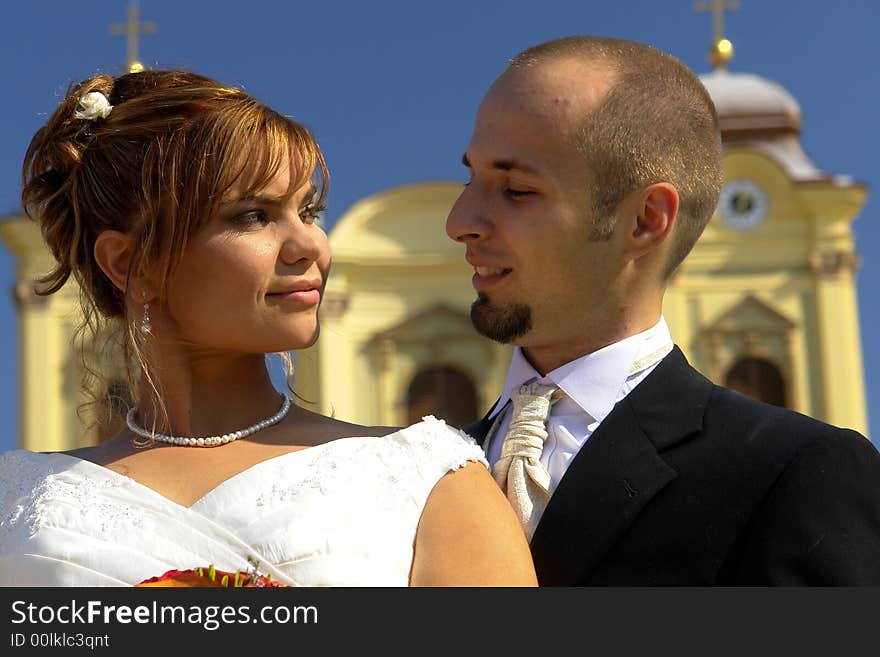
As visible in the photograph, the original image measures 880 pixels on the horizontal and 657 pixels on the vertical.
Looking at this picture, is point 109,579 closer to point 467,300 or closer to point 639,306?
point 639,306

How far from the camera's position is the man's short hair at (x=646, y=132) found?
3.37 metres

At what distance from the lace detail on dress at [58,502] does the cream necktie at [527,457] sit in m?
0.79

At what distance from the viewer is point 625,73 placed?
3457mm

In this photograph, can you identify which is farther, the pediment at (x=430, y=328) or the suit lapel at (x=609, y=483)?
the pediment at (x=430, y=328)

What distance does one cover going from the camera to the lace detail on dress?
3.14 m

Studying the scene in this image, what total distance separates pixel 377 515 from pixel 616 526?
0.50m

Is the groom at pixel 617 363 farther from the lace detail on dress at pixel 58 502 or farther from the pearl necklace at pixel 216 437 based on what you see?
the lace detail on dress at pixel 58 502

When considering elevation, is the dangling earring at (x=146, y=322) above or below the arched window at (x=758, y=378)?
above

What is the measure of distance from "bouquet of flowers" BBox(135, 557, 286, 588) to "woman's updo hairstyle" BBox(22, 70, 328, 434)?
0.66m

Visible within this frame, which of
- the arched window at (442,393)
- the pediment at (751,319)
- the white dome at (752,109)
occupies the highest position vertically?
the white dome at (752,109)

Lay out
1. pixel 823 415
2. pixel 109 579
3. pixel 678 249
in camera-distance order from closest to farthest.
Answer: pixel 109 579 → pixel 678 249 → pixel 823 415

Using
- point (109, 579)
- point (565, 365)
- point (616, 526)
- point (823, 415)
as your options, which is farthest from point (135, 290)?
point (823, 415)

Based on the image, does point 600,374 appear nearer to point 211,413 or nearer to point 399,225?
point 211,413

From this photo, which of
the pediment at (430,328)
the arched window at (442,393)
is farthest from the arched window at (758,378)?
the pediment at (430,328)
